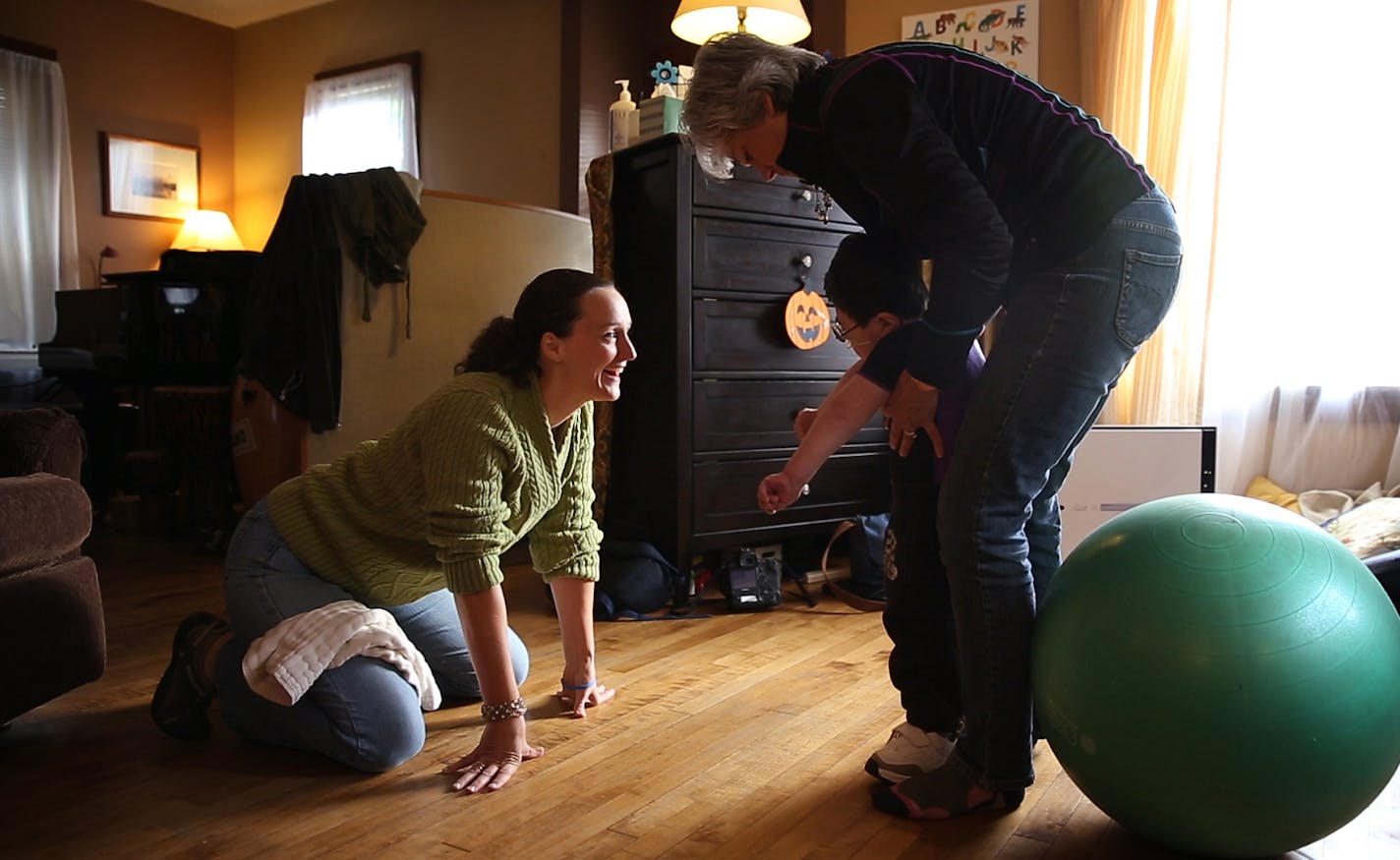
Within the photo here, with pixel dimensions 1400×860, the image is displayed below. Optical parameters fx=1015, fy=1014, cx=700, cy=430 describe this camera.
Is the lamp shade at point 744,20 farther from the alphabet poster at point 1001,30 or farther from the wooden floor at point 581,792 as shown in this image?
the wooden floor at point 581,792

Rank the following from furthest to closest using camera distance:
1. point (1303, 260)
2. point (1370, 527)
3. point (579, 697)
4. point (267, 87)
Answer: point (267, 87), point (1303, 260), point (1370, 527), point (579, 697)

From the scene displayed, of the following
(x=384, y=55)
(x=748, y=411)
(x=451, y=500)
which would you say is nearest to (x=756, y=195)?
(x=748, y=411)

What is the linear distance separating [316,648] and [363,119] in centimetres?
482

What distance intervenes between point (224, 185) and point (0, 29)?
1.38 meters

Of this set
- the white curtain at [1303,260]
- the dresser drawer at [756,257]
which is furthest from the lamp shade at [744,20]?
the white curtain at [1303,260]

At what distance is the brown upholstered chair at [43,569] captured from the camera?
157 centimetres

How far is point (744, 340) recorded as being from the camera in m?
2.85

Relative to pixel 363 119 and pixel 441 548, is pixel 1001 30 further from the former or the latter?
pixel 363 119

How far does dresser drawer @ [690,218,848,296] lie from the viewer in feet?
9.03

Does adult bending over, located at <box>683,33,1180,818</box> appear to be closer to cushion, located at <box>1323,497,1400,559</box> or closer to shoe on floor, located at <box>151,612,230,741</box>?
shoe on floor, located at <box>151,612,230,741</box>

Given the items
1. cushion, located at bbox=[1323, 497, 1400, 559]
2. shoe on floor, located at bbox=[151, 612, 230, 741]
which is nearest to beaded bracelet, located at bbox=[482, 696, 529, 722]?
shoe on floor, located at bbox=[151, 612, 230, 741]

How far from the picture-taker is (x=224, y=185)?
6422 millimetres

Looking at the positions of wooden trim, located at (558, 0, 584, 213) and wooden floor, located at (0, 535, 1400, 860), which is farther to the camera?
wooden trim, located at (558, 0, 584, 213)

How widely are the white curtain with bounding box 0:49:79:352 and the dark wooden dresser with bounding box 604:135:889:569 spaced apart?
407 cm
